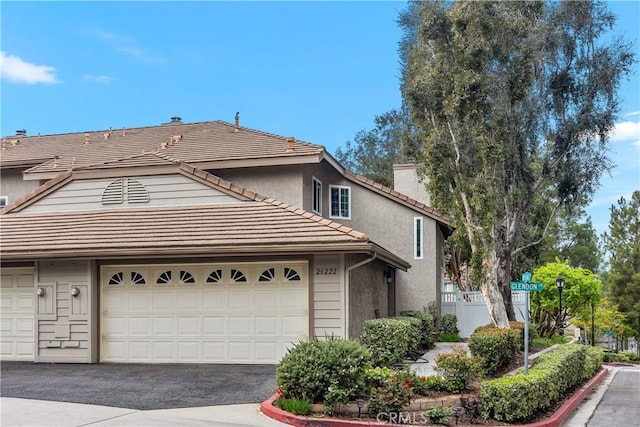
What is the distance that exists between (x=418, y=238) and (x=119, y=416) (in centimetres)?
1523

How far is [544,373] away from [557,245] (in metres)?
36.5

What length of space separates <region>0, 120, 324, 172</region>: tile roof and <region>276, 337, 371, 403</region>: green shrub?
905cm

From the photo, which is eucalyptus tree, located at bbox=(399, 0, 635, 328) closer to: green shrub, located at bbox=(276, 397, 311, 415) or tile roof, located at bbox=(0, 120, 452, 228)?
tile roof, located at bbox=(0, 120, 452, 228)

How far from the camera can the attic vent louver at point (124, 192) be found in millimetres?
15711

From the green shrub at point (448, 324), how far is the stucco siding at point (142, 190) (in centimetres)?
1103

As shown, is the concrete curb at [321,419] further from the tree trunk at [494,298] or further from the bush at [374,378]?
the tree trunk at [494,298]

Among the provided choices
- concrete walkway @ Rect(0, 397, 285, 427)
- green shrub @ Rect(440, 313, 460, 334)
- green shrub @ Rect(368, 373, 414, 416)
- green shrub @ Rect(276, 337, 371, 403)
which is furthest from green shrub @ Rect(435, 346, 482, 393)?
green shrub @ Rect(440, 313, 460, 334)

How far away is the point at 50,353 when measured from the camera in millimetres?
14719

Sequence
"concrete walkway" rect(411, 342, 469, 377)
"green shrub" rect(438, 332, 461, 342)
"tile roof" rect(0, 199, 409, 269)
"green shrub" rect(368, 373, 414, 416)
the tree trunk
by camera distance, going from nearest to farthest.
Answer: "green shrub" rect(368, 373, 414, 416), "concrete walkway" rect(411, 342, 469, 377), "tile roof" rect(0, 199, 409, 269), the tree trunk, "green shrub" rect(438, 332, 461, 342)

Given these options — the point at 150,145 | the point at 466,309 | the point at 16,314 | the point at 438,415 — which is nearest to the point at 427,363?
the point at 438,415

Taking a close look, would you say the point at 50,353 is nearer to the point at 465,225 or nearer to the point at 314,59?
the point at 465,225

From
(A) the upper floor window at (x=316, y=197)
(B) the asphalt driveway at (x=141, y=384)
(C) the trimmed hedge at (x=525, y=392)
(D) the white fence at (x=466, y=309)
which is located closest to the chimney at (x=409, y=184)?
(D) the white fence at (x=466, y=309)

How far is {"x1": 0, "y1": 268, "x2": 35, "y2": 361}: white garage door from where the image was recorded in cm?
1507

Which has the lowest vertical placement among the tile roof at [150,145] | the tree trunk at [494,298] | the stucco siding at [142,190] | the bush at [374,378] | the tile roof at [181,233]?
the bush at [374,378]
